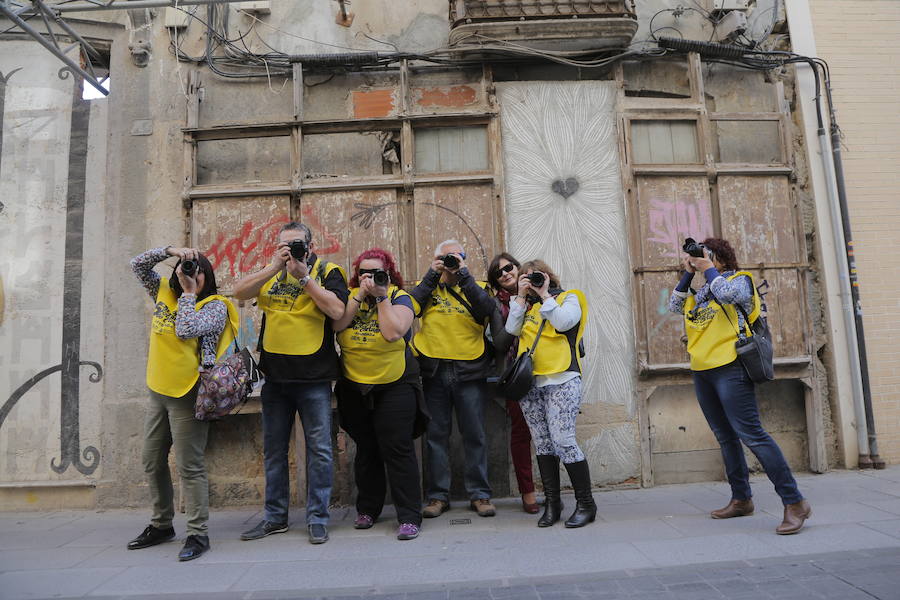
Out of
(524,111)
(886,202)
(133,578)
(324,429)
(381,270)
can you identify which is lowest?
(133,578)

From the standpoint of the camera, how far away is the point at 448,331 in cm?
455

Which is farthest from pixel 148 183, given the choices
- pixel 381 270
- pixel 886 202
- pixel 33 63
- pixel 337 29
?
pixel 886 202

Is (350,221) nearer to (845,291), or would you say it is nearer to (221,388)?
(221,388)

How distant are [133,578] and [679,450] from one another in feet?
14.1

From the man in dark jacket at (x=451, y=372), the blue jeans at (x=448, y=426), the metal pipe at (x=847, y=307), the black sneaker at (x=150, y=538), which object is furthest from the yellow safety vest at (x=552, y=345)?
the metal pipe at (x=847, y=307)

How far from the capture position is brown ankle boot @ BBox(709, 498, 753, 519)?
4.21m

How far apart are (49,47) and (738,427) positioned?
18.7 feet

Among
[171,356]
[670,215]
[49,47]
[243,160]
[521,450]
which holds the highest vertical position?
[49,47]

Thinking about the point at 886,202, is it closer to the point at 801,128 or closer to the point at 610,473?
the point at 801,128

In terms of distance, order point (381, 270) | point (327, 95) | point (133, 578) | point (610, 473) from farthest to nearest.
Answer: point (327, 95) → point (610, 473) → point (381, 270) → point (133, 578)

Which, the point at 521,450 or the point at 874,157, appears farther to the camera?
the point at 874,157

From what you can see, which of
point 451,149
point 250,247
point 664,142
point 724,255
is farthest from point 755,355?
point 250,247

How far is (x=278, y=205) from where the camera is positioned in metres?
5.48

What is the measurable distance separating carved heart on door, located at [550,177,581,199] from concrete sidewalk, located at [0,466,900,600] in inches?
105
